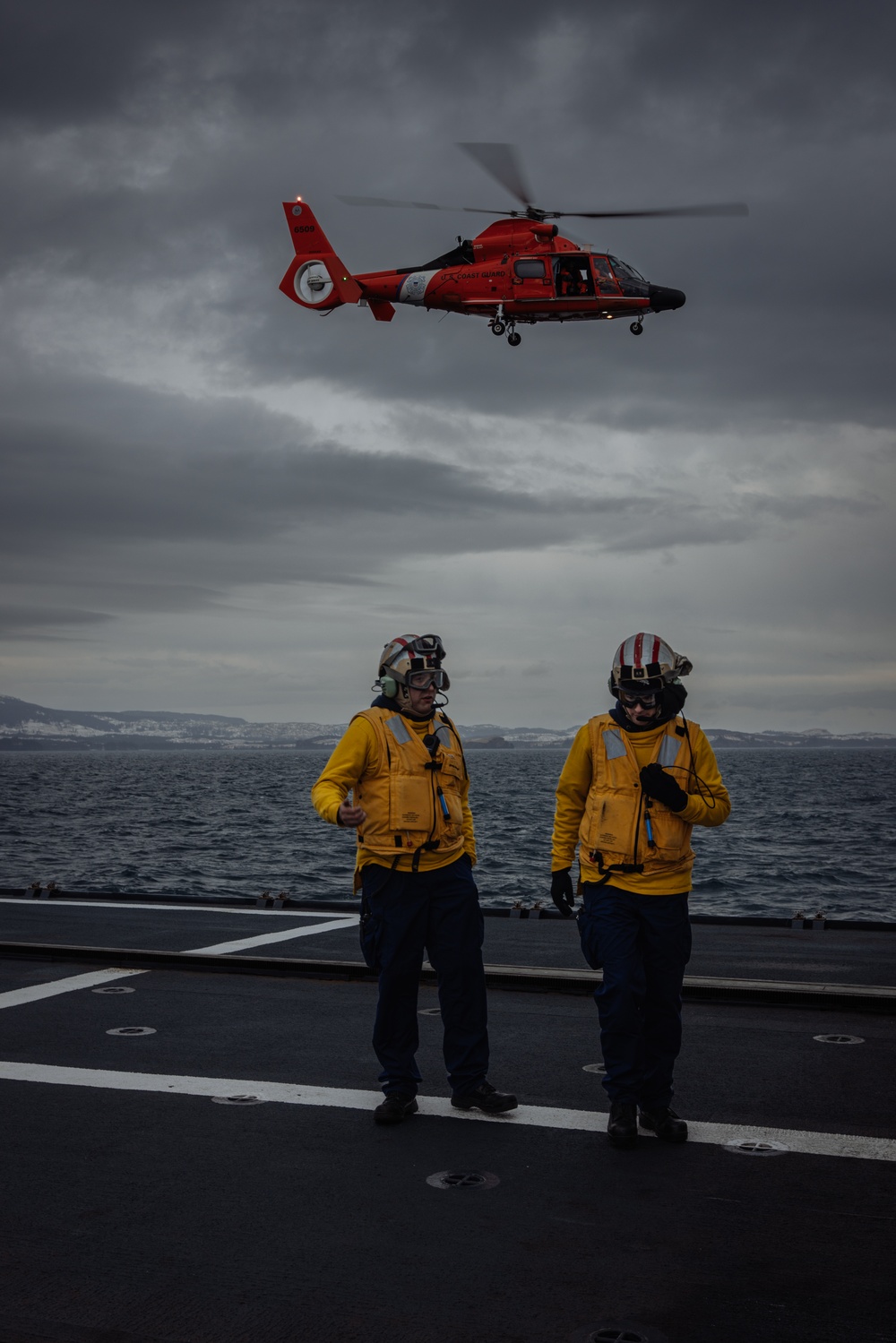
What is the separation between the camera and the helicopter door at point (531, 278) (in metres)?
25.8

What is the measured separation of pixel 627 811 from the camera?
5.48 metres

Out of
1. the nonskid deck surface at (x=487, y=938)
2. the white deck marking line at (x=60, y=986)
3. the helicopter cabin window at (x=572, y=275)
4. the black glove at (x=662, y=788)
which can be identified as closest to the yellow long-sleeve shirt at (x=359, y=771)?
the black glove at (x=662, y=788)

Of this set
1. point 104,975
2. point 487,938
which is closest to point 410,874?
point 104,975

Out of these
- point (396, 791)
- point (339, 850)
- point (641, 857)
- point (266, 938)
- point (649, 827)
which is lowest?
point (339, 850)

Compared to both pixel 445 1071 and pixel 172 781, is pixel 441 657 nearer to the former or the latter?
pixel 445 1071

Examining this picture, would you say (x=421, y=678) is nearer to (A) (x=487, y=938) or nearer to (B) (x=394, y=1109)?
(B) (x=394, y=1109)

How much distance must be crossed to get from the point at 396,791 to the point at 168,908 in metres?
8.78

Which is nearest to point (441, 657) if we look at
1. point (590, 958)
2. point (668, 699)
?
point (668, 699)

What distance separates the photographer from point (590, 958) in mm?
5512

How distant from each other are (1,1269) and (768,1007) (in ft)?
16.9

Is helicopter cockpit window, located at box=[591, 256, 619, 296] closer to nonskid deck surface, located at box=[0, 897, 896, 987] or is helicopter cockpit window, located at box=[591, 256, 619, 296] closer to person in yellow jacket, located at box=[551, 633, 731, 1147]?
nonskid deck surface, located at box=[0, 897, 896, 987]

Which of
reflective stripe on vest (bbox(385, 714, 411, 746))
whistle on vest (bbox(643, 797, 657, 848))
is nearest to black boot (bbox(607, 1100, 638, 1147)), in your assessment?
whistle on vest (bbox(643, 797, 657, 848))

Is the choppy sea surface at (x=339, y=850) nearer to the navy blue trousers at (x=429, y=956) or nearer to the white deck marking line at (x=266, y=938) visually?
the white deck marking line at (x=266, y=938)

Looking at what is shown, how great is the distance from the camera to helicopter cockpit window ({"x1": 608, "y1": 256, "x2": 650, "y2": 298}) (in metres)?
25.9
